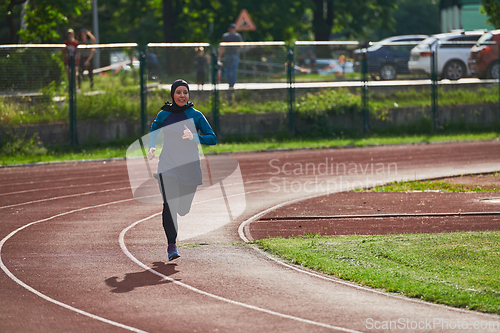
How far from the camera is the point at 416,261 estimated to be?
7637 mm

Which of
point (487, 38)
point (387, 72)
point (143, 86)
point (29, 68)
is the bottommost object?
point (143, 86)

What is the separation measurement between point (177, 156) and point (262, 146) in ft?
38.9

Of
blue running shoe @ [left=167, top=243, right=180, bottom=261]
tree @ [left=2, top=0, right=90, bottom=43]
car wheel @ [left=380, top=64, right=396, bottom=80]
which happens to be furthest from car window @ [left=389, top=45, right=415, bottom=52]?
blue running shoe @ [left=167, top=243, right=180, bottom=261]

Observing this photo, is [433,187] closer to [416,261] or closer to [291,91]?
[416,261]

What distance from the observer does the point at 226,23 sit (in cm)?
4069

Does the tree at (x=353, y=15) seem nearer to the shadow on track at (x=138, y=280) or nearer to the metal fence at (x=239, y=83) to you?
the metal fence at (x=239, y=83)

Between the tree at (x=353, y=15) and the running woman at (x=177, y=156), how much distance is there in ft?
123

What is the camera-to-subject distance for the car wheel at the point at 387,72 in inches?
867

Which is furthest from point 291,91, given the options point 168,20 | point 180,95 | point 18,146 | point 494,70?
point 168,20

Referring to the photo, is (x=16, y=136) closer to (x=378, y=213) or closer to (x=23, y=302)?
(x=378, y=213)

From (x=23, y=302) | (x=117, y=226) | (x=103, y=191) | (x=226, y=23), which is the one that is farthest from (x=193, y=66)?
(x=226, y=23)

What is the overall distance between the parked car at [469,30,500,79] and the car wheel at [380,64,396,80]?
3.17 m

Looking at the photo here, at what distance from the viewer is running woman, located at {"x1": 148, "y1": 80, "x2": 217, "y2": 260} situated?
800 centimetres

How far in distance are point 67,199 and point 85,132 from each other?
24.0 ft
